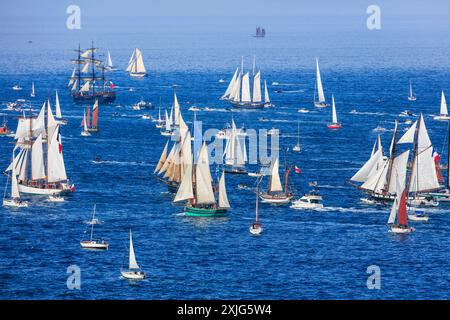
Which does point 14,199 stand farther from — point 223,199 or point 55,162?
point 223,199

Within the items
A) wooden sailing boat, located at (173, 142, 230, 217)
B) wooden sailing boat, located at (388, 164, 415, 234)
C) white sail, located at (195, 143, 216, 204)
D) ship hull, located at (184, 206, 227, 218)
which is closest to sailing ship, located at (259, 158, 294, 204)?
wooden sailing boat, located at (173, 142, 230, 217)

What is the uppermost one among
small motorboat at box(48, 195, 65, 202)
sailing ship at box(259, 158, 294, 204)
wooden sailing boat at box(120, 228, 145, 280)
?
sailing ship at box(259, 158, 294, 204)

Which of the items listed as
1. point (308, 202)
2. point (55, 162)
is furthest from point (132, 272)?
point (55, 162)

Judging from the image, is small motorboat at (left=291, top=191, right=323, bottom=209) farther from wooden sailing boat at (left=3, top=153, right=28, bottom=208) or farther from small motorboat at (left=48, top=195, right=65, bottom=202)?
wooden sailing boat at (left=3, top=153, right=28, bottom=208)

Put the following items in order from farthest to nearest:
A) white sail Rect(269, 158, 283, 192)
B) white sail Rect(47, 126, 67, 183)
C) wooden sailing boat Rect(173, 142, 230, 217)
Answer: white sail Rect(47, 126, 67, 183)
white sail Rect(269, 158, 283, 192)
wooden sailing boat Rect(173, 142, 230, 217)

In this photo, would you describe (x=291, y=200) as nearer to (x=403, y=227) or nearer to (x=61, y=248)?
(x=403, y=227)

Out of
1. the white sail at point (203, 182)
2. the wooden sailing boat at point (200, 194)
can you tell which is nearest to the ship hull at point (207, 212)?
the wooden sailing boat at point (200, 194)
